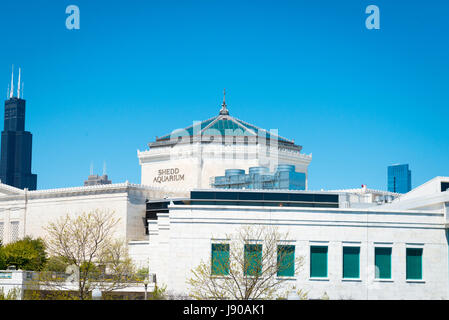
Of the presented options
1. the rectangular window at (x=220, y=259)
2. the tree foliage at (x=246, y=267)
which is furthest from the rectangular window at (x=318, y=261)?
the rectangular window at (x=220, y=259)

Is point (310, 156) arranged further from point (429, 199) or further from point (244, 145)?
point (429, 199)

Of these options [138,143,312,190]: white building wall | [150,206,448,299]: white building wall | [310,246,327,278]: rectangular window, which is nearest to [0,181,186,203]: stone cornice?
[138,143,312,190]: white building wall

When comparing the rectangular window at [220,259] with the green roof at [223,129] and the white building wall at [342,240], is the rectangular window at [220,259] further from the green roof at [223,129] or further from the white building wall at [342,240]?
the green roof at [223,129]

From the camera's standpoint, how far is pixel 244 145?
113 metres

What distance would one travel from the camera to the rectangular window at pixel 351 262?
165 ft

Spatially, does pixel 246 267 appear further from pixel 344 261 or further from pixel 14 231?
pixel 14 231

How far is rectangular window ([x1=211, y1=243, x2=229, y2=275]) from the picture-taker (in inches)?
1939

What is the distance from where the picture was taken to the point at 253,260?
48469mm

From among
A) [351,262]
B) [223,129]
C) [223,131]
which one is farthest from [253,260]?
[223,129]

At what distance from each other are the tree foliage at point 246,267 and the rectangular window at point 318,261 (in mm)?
1071

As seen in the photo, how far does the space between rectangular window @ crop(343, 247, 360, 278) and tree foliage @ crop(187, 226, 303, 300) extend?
3296mm

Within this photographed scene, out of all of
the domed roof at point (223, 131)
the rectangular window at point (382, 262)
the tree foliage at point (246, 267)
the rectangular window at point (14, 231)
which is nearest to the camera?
the tree foliage at point (246, 267)

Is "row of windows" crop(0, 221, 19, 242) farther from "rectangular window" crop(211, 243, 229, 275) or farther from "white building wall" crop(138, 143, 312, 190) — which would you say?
"rectangular window" crop(211, 243, 229, 275)

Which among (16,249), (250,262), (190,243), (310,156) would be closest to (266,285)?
(250,262)
